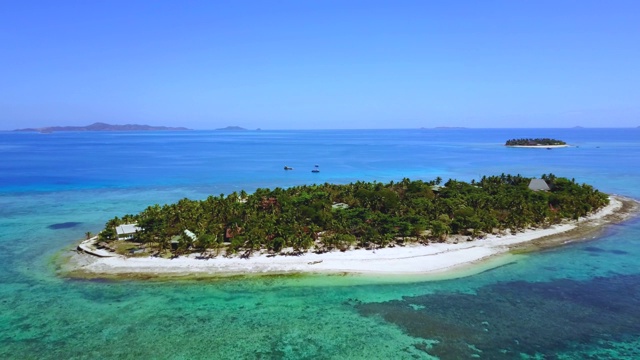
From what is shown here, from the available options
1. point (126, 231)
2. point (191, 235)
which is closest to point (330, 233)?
point (191, 235)

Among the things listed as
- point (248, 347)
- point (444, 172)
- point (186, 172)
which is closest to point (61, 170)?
point (186, 172)

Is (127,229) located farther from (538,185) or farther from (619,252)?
(538,185)

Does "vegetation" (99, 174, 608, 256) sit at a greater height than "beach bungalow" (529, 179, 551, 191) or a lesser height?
lesser

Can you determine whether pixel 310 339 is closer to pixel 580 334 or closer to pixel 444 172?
pixel 580 334

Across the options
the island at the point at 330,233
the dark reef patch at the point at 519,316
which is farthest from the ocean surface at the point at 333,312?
the island at the point at 330,233

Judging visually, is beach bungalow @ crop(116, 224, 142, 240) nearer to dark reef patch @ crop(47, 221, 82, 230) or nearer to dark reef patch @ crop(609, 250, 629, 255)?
dark reef patch @ crop(47, 221, 82, 230)

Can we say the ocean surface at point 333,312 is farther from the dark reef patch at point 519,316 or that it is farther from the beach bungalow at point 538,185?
the beach bungalow at point 538,185

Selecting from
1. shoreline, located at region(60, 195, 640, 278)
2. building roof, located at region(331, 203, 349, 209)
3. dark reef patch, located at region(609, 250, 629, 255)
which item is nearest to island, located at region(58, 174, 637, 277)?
shoreline, located at region(60, 195, 640, 278)
